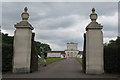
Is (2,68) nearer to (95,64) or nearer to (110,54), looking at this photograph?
(95,64)

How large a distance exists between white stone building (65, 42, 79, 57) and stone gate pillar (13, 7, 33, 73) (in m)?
123

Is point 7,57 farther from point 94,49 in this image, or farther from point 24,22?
point 94,49

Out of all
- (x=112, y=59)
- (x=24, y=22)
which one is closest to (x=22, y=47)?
(x=24, y=22)

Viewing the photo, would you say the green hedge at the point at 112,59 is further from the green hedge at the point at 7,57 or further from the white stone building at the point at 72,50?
the white stone building at the point at 72,50

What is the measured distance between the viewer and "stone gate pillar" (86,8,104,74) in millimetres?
12641

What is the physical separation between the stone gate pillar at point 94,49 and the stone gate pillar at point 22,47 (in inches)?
187

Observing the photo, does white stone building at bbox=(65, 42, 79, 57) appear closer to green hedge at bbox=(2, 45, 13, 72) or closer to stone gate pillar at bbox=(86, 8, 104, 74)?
stone gate pillar at bbox=(86, 8, 104, 74)

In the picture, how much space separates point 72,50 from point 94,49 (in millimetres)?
123789

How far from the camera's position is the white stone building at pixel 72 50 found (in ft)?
444

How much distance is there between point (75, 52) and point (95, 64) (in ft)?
405

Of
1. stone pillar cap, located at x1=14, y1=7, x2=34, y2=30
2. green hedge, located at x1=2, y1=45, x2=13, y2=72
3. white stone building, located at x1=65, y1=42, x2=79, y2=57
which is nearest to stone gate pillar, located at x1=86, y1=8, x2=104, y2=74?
stone pillar cap, located at x1=14, y1=7, x2=34, y2=30

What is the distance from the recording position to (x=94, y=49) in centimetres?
1284

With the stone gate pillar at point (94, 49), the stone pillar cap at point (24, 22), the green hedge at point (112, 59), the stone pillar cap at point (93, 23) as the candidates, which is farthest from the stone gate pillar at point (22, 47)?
the green hedge at point (112, 59)

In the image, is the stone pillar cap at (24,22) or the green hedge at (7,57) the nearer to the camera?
the green hedge at (7,57)
